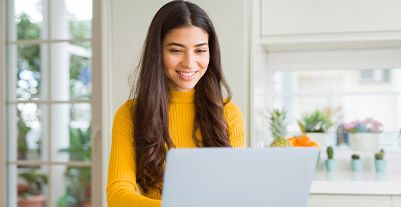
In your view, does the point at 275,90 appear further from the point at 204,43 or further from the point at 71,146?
the point at 204,43

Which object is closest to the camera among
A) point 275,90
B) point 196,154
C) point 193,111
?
point 196,154

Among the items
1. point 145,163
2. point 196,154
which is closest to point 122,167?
point 145,163

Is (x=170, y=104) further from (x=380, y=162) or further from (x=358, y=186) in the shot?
(x=380, y=162)

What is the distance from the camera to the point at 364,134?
284cm

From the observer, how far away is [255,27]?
248cm

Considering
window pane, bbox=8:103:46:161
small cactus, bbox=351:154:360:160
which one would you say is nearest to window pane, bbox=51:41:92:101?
window pane, bbox=8:103:46:161

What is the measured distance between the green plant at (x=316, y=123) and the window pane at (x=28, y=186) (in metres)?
1.39

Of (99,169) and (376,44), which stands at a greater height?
(376,44)

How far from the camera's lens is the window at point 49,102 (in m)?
2.76

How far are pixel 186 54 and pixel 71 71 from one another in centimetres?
170

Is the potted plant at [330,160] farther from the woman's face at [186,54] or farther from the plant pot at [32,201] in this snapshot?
the woman's face at [186,54]

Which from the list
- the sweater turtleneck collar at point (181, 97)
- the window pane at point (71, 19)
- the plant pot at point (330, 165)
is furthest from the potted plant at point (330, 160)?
the sweater turtleneck collar at point (181, 97)

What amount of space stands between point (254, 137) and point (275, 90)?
720 mm

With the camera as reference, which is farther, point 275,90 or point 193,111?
point 275,90
